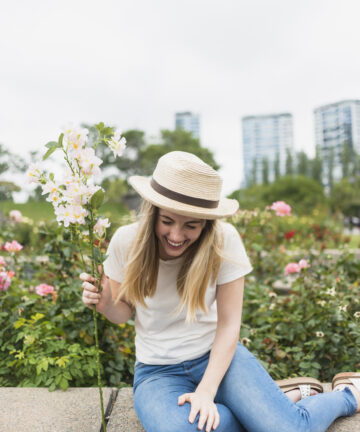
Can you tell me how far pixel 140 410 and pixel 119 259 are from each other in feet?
1.81

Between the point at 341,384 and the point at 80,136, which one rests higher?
the point at 80,136

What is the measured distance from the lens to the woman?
140cm

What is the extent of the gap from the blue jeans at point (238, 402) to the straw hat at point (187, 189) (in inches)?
23.5

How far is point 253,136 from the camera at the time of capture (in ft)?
347

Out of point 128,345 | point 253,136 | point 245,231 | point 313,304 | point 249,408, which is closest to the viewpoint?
point 249,408

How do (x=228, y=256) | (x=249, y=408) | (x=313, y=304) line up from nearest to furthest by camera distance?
(x=249, y=408) < (x=228, y=256) < (x=313, y=304)

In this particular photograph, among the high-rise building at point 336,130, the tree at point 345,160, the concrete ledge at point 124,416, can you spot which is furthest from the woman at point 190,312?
the high-rise building at point 336,130

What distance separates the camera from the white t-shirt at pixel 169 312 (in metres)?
1.60

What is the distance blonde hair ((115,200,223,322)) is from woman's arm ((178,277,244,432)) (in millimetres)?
74

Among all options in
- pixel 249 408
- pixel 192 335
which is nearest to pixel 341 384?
pixel 249 408

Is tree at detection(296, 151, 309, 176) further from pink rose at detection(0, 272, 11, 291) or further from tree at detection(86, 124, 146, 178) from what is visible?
pink rose at detection(0, 272, 11, 291)

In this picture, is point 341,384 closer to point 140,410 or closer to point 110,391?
point 140,410

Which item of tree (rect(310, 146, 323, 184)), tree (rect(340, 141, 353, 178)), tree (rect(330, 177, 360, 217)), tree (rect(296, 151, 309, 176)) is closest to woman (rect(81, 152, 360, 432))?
tree (rect(330, 177, 360, 217))

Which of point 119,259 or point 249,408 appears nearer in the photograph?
point 249,408
